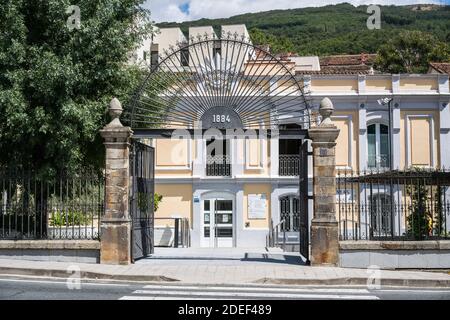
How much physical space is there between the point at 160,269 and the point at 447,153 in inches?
773

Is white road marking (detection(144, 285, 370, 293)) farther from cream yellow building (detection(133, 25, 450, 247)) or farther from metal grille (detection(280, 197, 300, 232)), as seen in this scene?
metal grille (detection(280, 197, 300, 232))

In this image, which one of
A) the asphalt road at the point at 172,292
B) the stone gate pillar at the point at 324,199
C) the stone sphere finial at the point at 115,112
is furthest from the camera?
the stone sphere finial at the point at 115,112

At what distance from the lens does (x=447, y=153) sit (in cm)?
2911

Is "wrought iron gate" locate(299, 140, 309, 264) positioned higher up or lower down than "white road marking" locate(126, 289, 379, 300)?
higher up

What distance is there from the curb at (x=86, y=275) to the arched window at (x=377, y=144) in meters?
19.3

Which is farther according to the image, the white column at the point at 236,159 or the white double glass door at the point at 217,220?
the white column at the point at 236,159

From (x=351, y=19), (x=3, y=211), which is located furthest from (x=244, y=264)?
(x=351, y=19)

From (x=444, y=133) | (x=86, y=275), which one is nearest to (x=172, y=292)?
(x=86, y=275)

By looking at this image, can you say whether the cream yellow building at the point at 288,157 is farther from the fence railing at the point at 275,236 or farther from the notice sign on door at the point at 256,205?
the fence railing at the point at 275,236

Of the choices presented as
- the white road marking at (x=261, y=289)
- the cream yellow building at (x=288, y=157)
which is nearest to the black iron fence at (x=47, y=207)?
the white road marking at (x=261, y=289)

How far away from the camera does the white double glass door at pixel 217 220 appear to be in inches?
1154

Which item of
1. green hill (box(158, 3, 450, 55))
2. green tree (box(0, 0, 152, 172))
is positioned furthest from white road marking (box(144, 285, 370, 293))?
green hill (box(158, 3, 450, 55))

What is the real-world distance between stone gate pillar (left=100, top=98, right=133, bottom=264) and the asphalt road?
1.85 m

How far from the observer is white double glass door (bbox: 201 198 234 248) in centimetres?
2931
